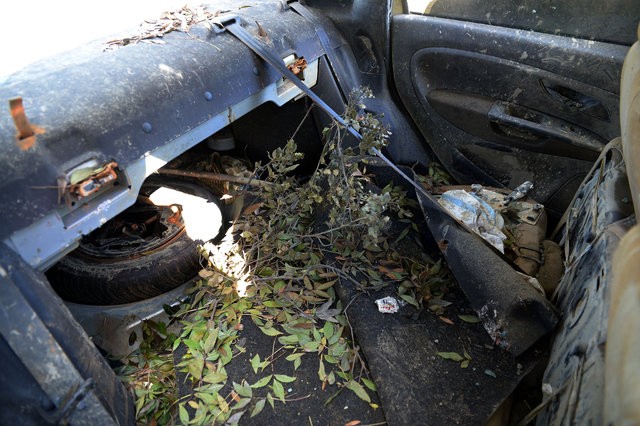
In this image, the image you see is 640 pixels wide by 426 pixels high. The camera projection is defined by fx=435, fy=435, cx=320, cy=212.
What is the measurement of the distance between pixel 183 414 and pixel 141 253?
73cm

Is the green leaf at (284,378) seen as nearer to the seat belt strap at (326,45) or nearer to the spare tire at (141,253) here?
the spare tire at (141,253)

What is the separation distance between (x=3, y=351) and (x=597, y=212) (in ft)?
5.70

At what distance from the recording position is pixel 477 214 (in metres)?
1.96

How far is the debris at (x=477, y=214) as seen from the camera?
1894mm

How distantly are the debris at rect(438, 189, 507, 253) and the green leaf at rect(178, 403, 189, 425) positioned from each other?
1327 millimetres

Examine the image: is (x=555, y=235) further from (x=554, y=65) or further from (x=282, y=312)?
(x=282, y=312)

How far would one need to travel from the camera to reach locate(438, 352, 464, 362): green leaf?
5.33 ft

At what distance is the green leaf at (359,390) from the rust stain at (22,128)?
1283 millimetres

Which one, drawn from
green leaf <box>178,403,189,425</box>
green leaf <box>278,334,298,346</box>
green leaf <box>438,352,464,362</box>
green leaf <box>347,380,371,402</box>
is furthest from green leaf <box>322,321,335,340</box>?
green leaf <box>178,403,189,425</box>

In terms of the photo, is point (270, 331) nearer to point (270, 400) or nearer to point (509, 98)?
point (270, 400)

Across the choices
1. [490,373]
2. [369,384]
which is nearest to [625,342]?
[490,373]

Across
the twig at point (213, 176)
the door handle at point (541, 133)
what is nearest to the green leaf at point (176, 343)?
the twig at point (213, 176)

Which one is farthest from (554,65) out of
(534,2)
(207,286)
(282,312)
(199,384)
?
(199,384)

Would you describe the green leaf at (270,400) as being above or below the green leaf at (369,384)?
above
